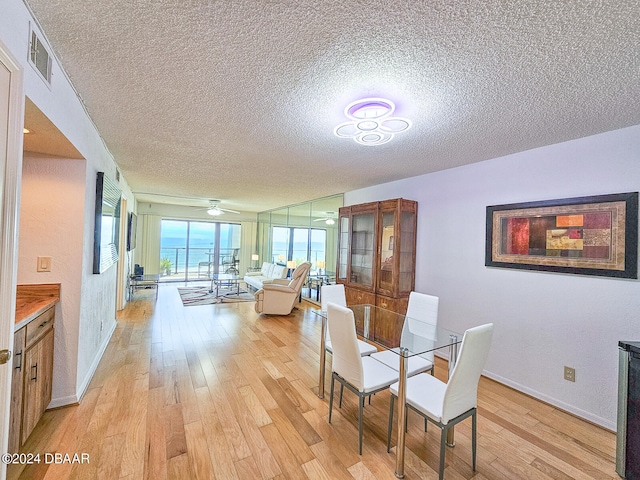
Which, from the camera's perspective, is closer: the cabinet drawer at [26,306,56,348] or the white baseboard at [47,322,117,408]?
the cabinet drawer at [26,306,56,348]

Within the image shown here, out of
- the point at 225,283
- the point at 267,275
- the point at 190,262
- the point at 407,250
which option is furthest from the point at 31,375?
the point at 190,262

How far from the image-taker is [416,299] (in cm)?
279

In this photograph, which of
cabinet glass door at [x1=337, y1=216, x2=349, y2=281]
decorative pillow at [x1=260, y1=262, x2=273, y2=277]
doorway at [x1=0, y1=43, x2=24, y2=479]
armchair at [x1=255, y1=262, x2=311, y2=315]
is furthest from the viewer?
decorative pillow at [x1=260, y1=262, x2=273, y2=277]

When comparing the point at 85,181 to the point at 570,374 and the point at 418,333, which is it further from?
the point at 570,374

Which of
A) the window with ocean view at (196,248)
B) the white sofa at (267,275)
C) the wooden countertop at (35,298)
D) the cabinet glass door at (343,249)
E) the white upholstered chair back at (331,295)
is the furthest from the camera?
the window with ocean view at (196,248)

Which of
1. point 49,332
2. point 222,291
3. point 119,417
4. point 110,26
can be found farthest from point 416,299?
point 222,291

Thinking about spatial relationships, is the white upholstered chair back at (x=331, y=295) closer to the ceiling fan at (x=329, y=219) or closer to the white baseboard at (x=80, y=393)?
the white baseboard at (x=80, y=393)

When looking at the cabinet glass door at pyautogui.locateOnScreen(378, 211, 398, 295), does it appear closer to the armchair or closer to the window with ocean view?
the armchair

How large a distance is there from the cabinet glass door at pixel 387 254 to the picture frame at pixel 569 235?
3.75ft

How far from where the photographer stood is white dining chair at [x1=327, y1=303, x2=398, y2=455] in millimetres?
1880

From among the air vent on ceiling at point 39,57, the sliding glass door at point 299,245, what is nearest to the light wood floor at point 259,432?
the air vent on ceiling at point 39,57

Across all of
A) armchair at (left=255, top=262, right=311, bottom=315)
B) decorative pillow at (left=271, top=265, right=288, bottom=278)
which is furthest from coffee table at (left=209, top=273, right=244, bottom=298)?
armchair at (left=255, top=262, right=311, bottom=315)

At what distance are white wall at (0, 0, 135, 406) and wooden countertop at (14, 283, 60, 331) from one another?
0.07 metres

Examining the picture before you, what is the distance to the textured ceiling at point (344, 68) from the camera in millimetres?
1172
